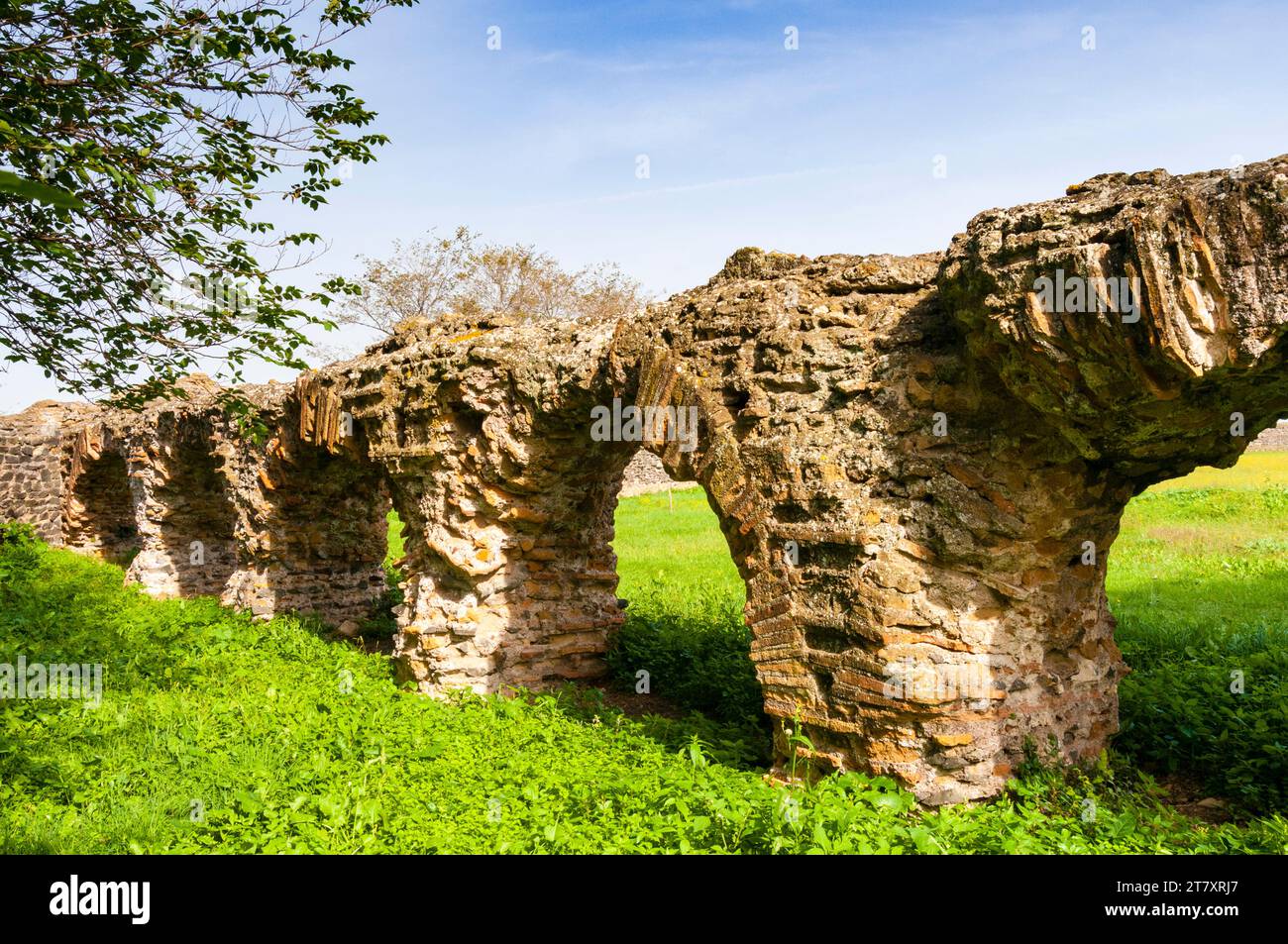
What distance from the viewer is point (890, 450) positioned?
16.1 ft

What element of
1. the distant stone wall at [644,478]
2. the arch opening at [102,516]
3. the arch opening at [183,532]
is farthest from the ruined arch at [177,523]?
the distant stone wall at [644,478]

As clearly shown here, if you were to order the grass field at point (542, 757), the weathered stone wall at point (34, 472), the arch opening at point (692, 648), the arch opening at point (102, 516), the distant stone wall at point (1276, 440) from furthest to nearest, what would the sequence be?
the distant stone wall at point (1276, 440), the arch opening at point (102, 516), the weathered stone wall at point (34, 472), the arch opening at point (692, 648), the grass field at point (542, 757)

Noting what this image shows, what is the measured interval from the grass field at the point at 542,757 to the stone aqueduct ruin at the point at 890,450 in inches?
18.6

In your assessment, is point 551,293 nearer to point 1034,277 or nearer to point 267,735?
point 267,735

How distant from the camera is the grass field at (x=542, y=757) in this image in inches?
175

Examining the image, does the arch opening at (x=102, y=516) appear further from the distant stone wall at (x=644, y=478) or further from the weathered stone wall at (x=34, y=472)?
the distant stone wall at (x=644, y=478)

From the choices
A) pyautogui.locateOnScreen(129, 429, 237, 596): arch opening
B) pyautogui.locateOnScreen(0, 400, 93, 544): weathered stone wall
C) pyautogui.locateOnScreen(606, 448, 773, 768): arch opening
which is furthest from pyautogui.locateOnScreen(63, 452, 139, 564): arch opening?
pyautogui.locateOnScreen(606, 448, 773, 768): arch opening

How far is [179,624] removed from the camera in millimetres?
10094

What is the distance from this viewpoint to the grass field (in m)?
4.44

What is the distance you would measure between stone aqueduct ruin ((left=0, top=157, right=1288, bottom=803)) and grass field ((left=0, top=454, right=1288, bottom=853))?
47 cm

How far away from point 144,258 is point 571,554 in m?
4.07

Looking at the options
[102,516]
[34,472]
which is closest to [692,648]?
[102,516]
